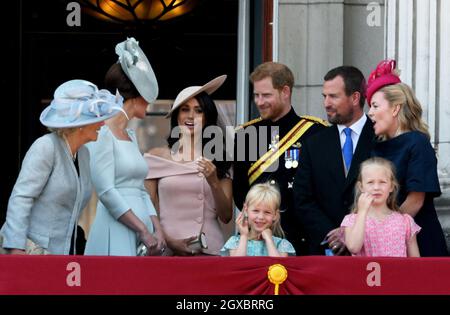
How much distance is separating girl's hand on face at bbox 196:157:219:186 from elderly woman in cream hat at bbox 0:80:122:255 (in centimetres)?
87

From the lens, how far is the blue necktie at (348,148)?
9.27 meters

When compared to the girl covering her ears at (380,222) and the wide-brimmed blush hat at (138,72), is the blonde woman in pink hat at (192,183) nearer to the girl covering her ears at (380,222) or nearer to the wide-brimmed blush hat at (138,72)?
the wide-brimmed blush hat at (138,72)

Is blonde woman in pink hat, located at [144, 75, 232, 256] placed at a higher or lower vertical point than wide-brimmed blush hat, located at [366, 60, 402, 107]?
lower

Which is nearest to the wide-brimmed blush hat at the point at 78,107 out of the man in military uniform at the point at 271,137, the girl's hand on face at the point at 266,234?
the girl's hand on face at the point at 266,234

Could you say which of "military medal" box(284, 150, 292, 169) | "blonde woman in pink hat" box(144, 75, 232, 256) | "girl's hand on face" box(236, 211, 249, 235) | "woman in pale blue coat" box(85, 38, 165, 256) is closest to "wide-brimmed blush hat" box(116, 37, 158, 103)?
"woman in pale blue coat" box(85, 38, 165, 256)

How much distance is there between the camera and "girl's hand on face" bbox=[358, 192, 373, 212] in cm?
843

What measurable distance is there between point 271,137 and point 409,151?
3.92 ft

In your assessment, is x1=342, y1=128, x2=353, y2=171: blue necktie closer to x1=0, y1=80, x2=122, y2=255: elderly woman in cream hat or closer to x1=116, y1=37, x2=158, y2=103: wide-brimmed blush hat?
x1=116, y1=37, x2=158, y2=103: wide-brimmed blush hat

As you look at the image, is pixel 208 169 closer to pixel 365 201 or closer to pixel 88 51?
A: pixel 365 201

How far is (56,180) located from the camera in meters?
8.41

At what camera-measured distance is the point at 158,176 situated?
959 centimetres

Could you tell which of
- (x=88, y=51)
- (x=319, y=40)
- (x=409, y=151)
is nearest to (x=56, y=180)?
(x=409, y=151)

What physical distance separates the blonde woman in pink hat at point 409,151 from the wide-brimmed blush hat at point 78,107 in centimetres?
159
